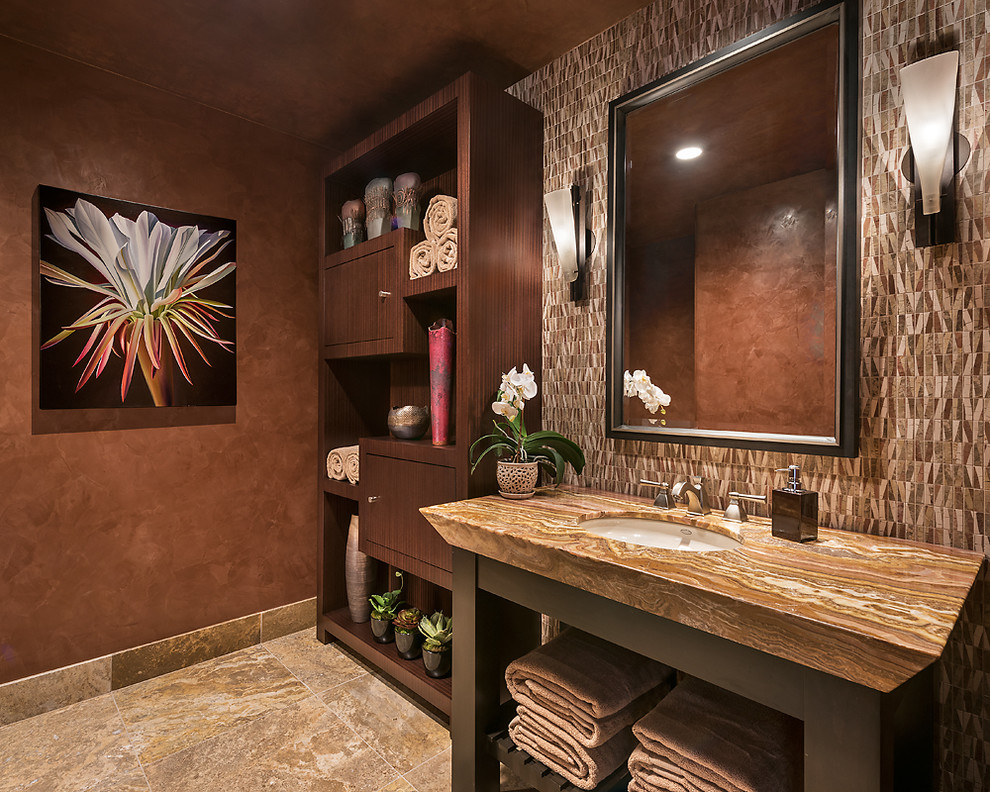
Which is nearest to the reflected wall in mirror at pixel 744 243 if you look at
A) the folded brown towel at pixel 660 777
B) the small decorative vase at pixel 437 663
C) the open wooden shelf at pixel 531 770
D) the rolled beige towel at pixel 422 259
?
the rolled beige towel at pixel 422 259

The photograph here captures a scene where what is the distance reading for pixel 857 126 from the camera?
4.26ft

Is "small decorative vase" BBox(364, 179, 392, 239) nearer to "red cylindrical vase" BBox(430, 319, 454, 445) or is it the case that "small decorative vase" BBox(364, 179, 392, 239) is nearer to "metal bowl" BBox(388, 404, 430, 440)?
"red cylindrical vase" BBox(430, 319, 454, 445)

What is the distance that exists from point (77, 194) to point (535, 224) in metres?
1.76

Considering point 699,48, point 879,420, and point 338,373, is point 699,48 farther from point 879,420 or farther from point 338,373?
point 338,373

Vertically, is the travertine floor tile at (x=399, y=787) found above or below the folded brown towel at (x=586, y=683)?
below

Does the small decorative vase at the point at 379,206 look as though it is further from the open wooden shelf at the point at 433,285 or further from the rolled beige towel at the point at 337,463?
the rolled beige towel at the point at 337,463

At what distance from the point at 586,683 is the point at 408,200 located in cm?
186

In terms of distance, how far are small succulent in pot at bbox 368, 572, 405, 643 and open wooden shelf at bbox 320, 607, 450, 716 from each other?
0.12 feet

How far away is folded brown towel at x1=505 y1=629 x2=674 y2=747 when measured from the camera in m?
1.30

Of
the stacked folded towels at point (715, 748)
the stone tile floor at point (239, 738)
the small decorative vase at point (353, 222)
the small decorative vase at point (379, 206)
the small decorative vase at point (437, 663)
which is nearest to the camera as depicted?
the stacked folded towels at point (715, 748)

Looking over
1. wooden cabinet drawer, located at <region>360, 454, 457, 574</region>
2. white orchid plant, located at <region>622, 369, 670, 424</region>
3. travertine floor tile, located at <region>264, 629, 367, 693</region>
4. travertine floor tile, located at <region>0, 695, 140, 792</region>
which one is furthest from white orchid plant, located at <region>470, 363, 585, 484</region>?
travertine floor tile, located at <region>0, 695, 140, 792</region>

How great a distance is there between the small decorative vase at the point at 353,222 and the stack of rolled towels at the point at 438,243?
0.53 m

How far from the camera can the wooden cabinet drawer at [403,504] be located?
189 cm

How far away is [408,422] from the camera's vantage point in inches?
85.6
